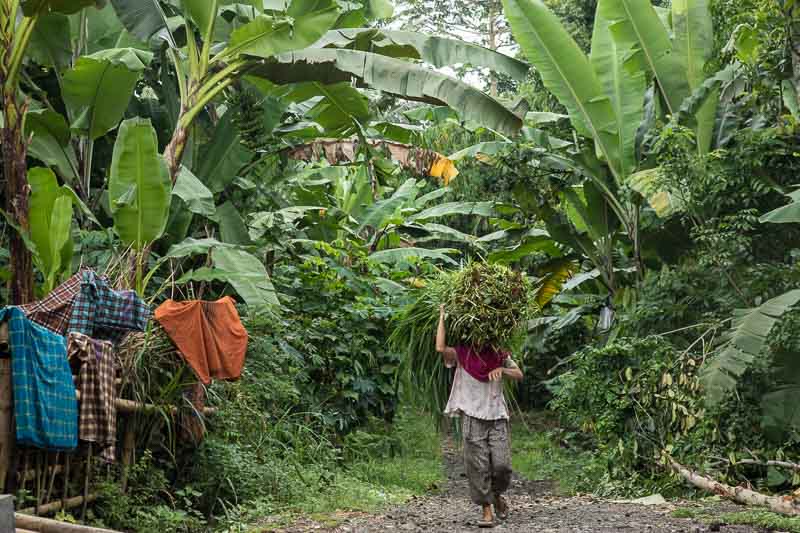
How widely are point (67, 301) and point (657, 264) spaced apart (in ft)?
23.9

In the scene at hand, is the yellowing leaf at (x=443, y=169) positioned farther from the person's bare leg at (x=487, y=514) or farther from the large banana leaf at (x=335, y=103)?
the person's bare leg at (x=487, y=514)

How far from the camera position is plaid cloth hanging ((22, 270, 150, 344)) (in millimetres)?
6465

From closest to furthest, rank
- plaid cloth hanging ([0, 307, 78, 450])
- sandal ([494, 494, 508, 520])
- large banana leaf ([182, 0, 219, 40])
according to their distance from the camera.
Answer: plaid cloth hanging ([0, 307, 78, 450]) < sandal ([494, 494, 508, 520]) < large banana leaf ([182, 0, 219, 40])

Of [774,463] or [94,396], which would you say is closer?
[94,396]

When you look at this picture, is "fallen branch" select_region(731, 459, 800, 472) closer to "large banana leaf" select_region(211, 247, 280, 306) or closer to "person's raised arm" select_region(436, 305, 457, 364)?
"person's raised arm" select_region(436, 305, 457, 364)

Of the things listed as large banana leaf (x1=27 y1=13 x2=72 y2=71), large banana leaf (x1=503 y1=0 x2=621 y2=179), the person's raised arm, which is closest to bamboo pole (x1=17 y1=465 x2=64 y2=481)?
the person's raised arm

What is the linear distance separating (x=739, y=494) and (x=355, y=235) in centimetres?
714

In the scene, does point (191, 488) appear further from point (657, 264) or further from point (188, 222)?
point (657, 264)

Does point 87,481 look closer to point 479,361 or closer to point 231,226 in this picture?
point 479,361

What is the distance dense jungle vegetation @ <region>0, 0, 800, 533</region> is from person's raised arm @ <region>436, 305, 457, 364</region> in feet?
5.30

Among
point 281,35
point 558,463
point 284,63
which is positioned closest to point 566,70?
point 284,63

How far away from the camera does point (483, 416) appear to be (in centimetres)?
713

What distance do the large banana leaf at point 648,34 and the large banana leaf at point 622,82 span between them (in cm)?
17

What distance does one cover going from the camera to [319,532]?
258 inches
